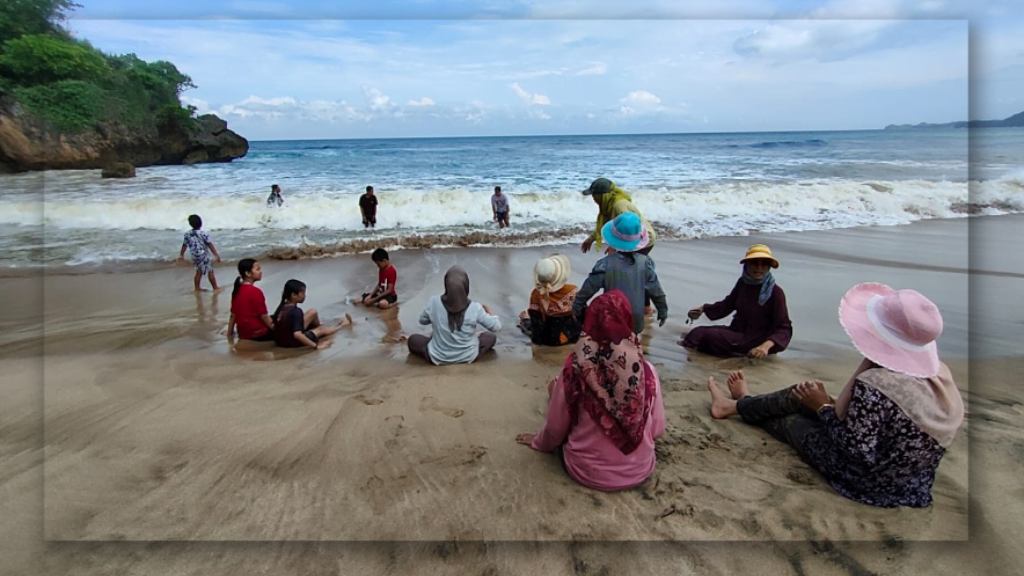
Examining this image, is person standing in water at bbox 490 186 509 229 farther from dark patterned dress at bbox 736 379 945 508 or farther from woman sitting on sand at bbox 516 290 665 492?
dark patterned dress at bbox 736 379 945 508

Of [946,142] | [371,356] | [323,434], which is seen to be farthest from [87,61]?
[946,142]

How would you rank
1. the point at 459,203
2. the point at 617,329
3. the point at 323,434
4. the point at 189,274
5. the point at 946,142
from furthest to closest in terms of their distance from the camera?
the point at 946,142, the point at 459,203, the point at 189,274, the point at 323,434, the point at 617,329

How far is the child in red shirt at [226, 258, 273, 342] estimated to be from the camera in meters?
5.63

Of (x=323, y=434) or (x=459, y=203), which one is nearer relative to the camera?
(x=323, y=434)

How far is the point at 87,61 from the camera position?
22.6m

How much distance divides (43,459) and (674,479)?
12.1ft

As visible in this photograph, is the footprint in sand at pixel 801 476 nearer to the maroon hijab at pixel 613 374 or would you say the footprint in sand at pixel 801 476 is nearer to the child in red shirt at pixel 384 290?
the maroon hijab at pixel 613 374

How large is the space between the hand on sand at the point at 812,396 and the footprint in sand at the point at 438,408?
7.17 feet

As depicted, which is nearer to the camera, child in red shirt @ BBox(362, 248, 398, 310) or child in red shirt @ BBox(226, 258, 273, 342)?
child in red shirt @ BBox(226, 258, 273, 342)

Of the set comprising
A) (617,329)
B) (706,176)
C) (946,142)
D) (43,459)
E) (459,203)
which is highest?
(946,142)

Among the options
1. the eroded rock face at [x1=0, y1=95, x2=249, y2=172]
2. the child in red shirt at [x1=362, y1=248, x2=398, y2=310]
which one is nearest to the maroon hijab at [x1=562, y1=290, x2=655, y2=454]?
the child in red shirt at [x1=362, y1=248, x2=398, y2=310]

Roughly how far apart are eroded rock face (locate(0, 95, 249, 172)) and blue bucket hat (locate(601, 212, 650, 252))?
87.1 feet

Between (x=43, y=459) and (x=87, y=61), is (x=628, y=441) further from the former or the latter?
(x=87, y=61)

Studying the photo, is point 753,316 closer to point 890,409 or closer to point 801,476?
point 801,476
